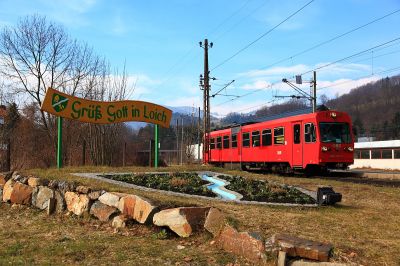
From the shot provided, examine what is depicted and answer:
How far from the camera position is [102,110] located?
62.3 ft

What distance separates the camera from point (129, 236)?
7.94 metres

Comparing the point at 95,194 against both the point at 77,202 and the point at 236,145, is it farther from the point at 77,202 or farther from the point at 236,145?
the point at 236,145

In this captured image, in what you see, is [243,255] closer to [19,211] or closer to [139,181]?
[139,181]

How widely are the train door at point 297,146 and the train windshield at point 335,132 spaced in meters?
1.25

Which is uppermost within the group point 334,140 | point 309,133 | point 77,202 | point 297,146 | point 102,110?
point 102,110

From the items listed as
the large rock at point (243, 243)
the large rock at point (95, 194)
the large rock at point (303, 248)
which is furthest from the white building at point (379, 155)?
the large rock at point (303, 248)

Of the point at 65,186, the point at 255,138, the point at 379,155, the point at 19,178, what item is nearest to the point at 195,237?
the point at 65,186

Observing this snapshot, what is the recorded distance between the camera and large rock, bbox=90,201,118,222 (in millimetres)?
9156

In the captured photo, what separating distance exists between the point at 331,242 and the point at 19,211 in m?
8.30

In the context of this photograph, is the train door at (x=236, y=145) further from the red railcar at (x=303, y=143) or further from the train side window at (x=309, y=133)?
the train side window at (x=309, y=133)

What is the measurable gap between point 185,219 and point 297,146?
15.5m

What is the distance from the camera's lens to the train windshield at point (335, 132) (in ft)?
69.2

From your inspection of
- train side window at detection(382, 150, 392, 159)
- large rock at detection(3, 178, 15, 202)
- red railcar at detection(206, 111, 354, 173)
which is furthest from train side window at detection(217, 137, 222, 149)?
train side window at detection(382, 150, 392, 159)

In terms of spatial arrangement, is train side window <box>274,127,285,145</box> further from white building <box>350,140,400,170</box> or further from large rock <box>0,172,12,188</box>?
white building <box>350,140,400,170</box>
